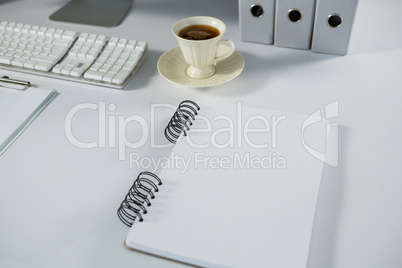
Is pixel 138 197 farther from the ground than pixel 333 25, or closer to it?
closer to it

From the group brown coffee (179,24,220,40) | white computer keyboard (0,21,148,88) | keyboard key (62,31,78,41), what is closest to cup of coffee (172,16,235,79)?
brown coffee (179,24,220,40)

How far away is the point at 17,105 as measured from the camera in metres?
0.78

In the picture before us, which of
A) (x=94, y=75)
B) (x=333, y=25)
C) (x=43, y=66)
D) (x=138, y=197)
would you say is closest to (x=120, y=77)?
(x=94, y=75)

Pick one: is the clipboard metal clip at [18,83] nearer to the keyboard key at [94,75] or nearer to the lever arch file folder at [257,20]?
the keyboard key at [94,75]

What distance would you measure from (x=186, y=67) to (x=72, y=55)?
0.77ft

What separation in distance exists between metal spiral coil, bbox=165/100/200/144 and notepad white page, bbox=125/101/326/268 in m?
0.02

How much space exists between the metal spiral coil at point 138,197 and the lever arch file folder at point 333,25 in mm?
449

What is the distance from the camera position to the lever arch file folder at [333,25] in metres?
0.79

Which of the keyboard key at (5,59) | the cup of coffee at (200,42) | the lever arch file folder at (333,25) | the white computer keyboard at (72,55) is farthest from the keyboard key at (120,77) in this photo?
the lever arch file folder at (333,25)

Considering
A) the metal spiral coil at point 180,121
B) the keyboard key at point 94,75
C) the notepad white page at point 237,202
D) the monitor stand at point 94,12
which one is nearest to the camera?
the notepad white page at point 237,202

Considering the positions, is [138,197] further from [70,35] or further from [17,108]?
[70,35]

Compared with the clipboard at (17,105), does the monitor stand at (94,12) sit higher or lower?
higher

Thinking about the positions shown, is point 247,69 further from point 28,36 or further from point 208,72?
point 28,36

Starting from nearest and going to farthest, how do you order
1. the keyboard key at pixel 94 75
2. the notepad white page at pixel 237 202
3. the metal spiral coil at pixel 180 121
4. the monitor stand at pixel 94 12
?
the notepad white page at pixel 237 202
the metal spiral coil at pixel 180 121
the keyboard key at pixel 94 75
the monitor stand at pixel 94 12
